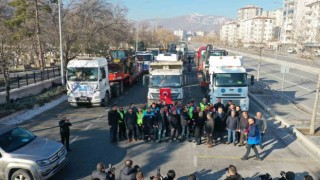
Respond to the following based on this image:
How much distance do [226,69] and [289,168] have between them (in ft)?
26.2

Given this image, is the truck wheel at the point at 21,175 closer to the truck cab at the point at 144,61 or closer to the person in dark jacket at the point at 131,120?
the person in dark jacket at the point at 131,120

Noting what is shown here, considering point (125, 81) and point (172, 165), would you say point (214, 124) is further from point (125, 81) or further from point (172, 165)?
point (125, 81)

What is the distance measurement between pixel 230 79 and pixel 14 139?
11.1m

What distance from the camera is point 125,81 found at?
2478 cm

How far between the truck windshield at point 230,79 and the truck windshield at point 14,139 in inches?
393

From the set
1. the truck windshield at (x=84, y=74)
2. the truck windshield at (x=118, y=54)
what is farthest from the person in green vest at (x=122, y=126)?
the truck windshield at (x=118, y=54)

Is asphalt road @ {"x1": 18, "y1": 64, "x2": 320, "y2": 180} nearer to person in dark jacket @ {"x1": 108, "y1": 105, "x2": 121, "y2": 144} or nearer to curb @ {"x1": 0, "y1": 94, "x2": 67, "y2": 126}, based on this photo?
person in dark jacket @ {"x1": 108, "y1": 105, "x2": 121, "y2": 144}

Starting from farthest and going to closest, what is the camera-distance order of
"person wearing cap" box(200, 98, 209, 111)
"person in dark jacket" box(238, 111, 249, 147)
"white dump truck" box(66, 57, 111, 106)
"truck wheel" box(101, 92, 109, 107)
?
"truck wheel" box(101, 92, 109, 107), "white dump truck" box(66, 57, 111, 106), "person wearing cap" box(200, 98, 209, 111), "person in dark jacket" box(238, 111, 249, 147)

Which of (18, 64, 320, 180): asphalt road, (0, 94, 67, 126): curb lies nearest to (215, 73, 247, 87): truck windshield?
(18, 64, 320, 180): asphalt road

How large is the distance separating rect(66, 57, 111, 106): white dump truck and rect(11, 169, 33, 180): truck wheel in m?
9.56

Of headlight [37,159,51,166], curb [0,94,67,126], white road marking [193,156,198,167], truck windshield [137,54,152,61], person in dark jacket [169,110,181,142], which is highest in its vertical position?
truck windshield [137,54,152,61]

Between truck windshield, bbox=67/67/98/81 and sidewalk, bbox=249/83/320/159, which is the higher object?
truck windshield, bbox=67/67/98/81

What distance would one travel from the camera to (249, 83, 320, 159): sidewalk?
11.9 m

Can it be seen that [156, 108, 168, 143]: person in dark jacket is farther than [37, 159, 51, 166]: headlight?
Yes
